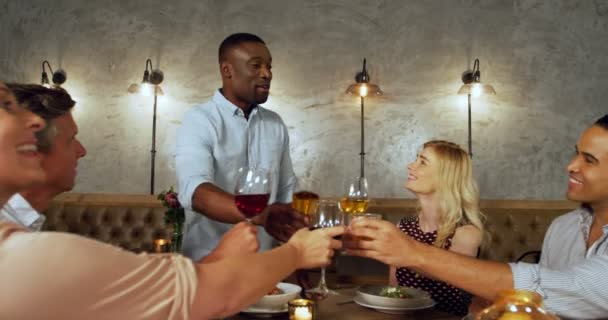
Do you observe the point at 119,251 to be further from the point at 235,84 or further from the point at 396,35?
the point at 396,35

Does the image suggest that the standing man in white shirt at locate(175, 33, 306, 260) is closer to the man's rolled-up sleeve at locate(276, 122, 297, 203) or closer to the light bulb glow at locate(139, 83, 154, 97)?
the man's rolled-up sleeve at locate(276, 122, 297, 203)

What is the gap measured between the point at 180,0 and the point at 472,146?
4031mm

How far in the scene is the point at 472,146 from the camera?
21.0 ft

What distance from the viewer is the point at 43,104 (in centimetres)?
129

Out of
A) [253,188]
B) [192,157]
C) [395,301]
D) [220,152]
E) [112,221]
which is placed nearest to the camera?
[253,188]

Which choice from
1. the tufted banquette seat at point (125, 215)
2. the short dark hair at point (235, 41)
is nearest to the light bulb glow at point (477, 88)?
the tufted banquette seat at point (125, 215)

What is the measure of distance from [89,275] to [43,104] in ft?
2.29

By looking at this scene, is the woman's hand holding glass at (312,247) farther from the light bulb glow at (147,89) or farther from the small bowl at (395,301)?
the light bulb glow at (147,89)

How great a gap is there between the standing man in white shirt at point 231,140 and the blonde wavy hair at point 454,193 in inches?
30.9

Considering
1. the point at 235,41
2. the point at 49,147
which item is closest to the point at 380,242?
the point at 49,147

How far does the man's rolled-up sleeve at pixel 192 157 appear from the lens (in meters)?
2.38

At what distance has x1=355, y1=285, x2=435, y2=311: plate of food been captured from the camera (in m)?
1.77

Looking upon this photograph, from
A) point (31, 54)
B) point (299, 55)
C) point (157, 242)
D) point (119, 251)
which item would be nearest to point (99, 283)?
point (119, 251)

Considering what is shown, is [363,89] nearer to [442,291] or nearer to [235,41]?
[235,41]
